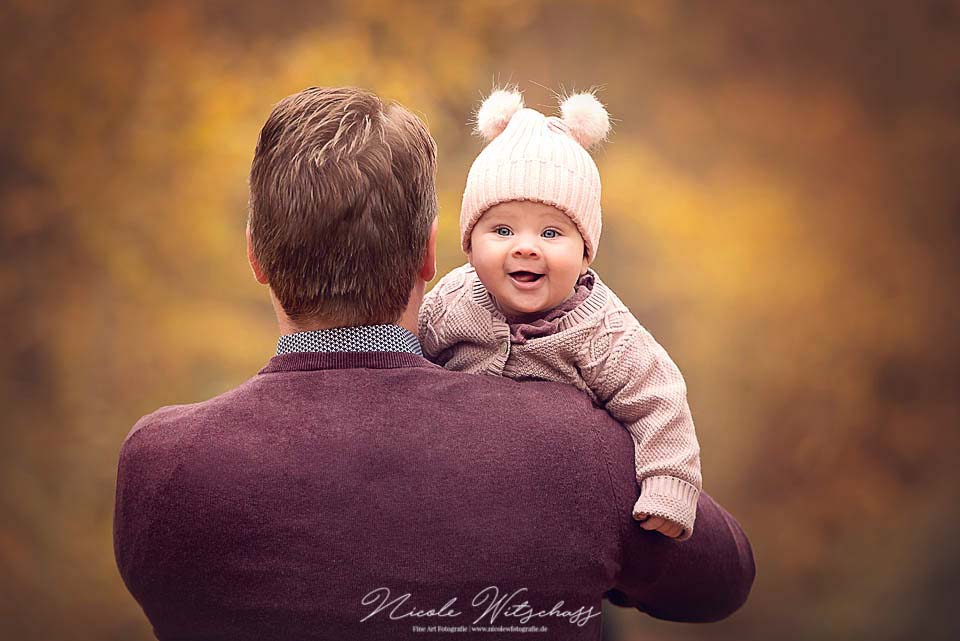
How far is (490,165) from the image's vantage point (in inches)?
68.7

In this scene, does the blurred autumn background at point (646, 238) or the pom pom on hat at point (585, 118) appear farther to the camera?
the blurred autumn background at point (646, 238)

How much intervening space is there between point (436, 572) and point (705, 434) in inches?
112

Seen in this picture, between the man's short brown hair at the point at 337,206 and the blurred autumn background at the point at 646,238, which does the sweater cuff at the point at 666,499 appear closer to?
the man's short brown hair at the point at 337,206

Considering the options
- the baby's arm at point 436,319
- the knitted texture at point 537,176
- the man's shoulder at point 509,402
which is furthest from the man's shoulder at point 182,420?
the knitted texture at point 537,176

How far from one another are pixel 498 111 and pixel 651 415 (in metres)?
0.60

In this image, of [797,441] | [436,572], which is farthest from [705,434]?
[436,572]

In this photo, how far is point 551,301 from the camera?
1719 millimetres

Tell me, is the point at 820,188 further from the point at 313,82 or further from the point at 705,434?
the point at 313,82

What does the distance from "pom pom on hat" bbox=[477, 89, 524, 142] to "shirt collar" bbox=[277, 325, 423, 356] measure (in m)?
0.52

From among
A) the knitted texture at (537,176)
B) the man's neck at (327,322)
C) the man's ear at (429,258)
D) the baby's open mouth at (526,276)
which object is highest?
the knitted texture at (537,176)

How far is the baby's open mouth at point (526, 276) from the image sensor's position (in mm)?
1707

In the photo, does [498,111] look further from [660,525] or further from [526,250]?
[660,525]

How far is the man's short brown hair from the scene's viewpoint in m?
1.46

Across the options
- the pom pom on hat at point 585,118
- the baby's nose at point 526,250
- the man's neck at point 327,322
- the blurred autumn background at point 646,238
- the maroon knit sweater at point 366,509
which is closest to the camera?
the maroon knit sweater at point 366,509
